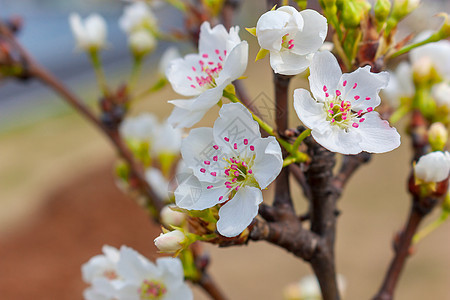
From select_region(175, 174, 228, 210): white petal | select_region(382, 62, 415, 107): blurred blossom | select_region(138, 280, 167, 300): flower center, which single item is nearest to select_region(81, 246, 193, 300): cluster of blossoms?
select_region(138, 280, 167, 300): flower center

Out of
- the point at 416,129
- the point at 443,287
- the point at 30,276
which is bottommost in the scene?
the point at 443,287

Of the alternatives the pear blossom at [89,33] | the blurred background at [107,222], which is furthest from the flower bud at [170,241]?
the blurred background at [107,222]

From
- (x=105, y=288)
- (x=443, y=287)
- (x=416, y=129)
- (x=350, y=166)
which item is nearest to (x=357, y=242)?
(x=443, y=287)

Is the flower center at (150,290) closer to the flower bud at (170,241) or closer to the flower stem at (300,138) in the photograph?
the flower bud at (170,241)

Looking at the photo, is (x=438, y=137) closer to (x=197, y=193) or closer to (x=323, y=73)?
(x=323, y=73)

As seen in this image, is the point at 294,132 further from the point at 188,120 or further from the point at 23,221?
the point at 23,221

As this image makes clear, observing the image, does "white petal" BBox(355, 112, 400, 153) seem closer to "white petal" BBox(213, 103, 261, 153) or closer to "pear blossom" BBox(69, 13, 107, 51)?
"white petal" BBox(213, 103, 261, 153)

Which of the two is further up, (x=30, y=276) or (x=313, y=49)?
(x=313, y=49)
